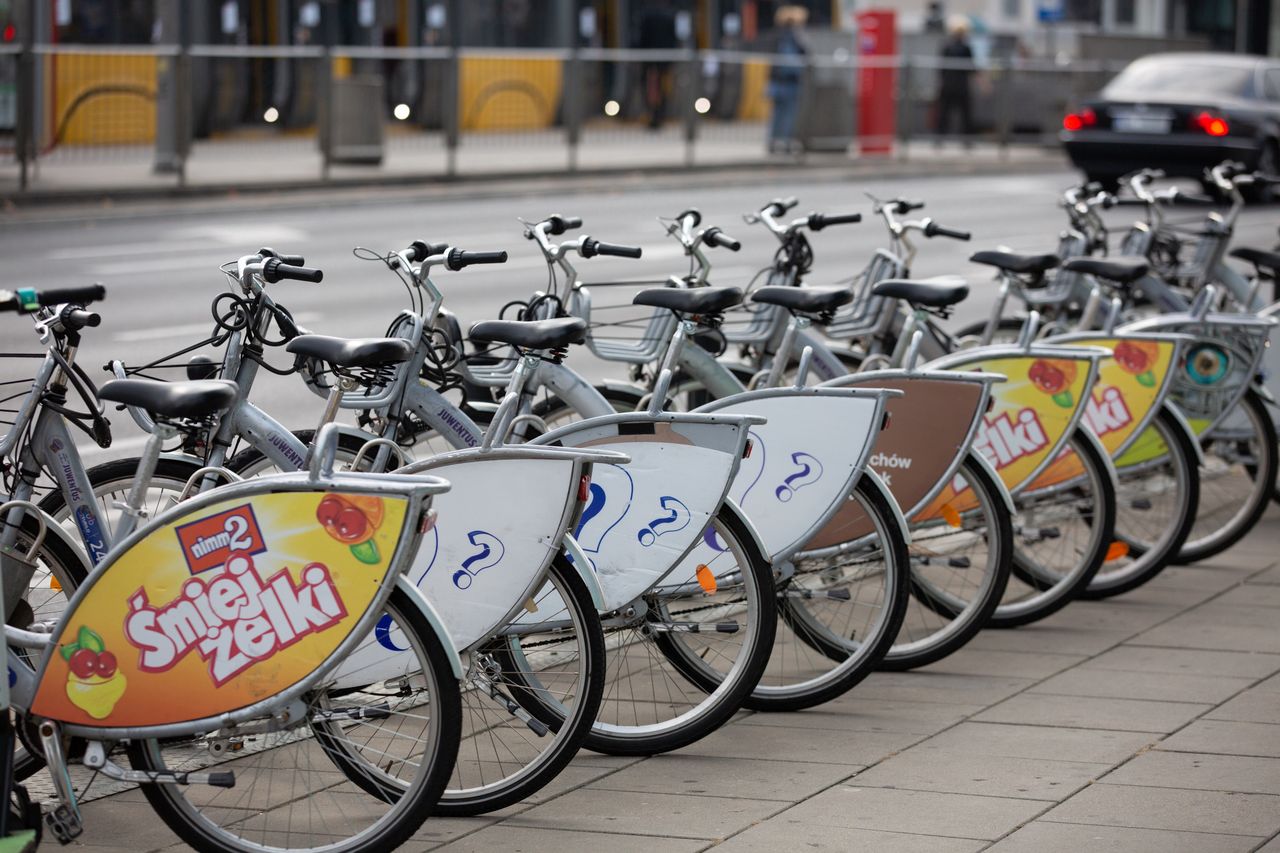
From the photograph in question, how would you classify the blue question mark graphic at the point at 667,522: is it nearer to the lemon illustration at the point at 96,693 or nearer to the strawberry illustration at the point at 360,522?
the strawberry illustration at the point at 360,522

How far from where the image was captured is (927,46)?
1409 inches

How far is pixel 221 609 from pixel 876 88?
26.9 meters

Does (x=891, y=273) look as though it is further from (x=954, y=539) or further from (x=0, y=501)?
(x=0, y=501)

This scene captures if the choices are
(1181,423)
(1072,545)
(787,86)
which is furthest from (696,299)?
(787,86)

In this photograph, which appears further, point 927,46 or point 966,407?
point 927,46

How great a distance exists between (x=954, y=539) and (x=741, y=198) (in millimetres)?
16943

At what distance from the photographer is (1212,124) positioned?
76.9 feet

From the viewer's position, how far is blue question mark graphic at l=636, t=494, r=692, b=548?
497cm

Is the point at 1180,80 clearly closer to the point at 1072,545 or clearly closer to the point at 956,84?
the point at 956,84

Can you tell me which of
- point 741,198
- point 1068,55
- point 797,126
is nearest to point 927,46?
point 1068,55

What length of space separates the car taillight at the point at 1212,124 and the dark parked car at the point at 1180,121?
1 centimetres

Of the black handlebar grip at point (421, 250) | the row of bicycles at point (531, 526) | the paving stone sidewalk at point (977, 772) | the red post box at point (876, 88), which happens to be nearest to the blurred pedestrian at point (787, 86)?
the red post box at point (876, 88)

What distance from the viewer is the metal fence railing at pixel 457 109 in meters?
20.2

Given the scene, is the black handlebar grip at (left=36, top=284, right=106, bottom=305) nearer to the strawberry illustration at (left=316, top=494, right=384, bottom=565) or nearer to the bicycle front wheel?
the strawberry illustration at (left=316, top=494, right=384, bottom=565)
